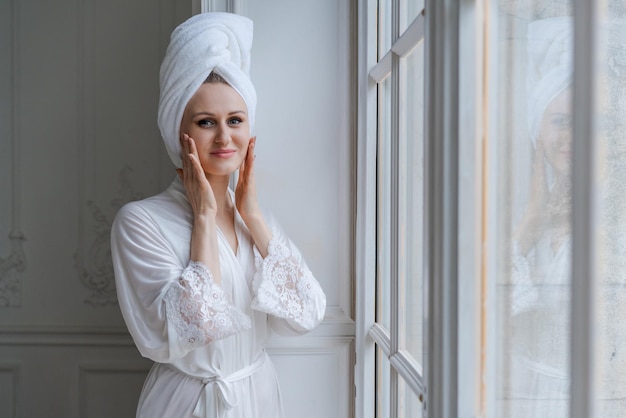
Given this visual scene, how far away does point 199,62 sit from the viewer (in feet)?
4.89

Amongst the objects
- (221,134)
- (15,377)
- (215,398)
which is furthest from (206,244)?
(15,377)

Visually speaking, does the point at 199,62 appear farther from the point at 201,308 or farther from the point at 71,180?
the point at 71,180

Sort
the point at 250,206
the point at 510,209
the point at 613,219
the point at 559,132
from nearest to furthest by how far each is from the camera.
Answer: the point at 613,219
the point at 559,132
the point at 510,209
the point at 250,206

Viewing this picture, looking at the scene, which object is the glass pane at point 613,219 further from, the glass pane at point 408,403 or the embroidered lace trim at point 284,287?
the embroidered lace trim at point 284,287

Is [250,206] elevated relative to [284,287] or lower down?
elevated

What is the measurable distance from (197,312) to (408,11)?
772 millimetres

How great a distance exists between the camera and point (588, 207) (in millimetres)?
539

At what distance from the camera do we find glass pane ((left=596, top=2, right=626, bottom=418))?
20.0 inches

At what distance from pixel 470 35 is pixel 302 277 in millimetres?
844

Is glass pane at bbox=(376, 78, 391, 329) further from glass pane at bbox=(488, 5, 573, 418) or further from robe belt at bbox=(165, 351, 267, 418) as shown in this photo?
glass pane at bbox=(488, 5, 573, 418)

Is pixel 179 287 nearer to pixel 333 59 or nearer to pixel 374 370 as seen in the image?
pixel 374 370

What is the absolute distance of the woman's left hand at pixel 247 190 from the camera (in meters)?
1.62

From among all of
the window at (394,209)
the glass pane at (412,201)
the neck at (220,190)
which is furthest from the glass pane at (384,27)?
the neck at (220,190)

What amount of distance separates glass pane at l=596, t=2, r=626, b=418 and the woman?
3.28 feet
